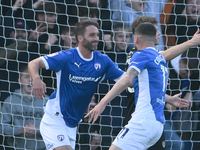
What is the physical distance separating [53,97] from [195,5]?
9.58 feet

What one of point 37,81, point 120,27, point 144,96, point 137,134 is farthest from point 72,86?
point 120,27

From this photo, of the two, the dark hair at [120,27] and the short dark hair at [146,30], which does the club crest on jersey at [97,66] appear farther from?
the dark hair at [120,27]

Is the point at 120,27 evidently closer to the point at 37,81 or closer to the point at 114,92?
the point at 37,81

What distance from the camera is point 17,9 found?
19.8 feet

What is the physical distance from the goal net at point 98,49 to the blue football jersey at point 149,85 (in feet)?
7.12

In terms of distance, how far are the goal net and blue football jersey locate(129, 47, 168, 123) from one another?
2.17 meters

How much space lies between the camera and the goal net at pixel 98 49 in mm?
5781

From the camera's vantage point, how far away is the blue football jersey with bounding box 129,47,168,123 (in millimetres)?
3564

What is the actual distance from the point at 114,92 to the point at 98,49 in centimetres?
275

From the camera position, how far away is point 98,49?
6.07 metres

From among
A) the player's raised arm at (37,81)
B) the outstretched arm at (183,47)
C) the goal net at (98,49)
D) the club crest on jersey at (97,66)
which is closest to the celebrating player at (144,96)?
the outstretched arm at (183,47)

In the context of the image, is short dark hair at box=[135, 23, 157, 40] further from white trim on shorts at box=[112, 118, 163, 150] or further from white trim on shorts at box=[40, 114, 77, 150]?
white trim on shorts at box=[40, 114, 77, 150]

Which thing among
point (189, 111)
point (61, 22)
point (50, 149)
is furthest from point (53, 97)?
point (189, 111)

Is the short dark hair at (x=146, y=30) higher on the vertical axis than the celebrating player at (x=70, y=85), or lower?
higher
